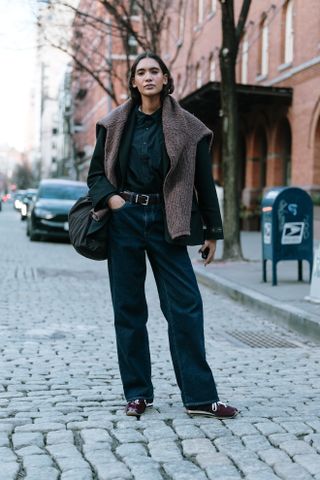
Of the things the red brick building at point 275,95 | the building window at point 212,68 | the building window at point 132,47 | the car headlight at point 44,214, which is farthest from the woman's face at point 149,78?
the building window at point 212,68

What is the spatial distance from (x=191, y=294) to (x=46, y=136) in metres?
145

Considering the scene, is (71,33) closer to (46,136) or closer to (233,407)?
(233,407)

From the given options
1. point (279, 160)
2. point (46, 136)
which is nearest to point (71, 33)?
point (279, 160)

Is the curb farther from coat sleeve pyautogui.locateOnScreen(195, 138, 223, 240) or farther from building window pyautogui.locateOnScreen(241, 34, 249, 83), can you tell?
building window pyautogui.locateOnScreen(241, 34, 249, 83)

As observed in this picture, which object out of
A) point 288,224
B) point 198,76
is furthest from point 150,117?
point 198,76

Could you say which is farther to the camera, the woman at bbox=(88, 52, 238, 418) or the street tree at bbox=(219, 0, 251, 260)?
the street tree at bbox=(219, 0, 251, 260)

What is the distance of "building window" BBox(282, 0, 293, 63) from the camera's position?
79.0 ft

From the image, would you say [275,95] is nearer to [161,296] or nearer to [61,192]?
[61,192]

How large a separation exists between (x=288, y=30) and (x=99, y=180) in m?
21.3

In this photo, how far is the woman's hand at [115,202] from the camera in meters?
4.31

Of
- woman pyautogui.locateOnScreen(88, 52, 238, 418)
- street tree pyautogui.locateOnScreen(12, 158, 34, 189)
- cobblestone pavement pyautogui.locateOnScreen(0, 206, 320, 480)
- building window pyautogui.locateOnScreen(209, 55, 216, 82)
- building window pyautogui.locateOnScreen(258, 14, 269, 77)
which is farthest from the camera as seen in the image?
street tree pyautogui.locateOnScreen(12, 158, 34, 189)

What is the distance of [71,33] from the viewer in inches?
1051

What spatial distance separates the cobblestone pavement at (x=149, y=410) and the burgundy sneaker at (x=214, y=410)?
0.14 feet

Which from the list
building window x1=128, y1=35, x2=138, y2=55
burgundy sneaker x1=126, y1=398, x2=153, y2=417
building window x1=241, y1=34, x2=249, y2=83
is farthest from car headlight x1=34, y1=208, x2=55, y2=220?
burgundy sneaker x1=126, y1=398, x2=153, y2=417
